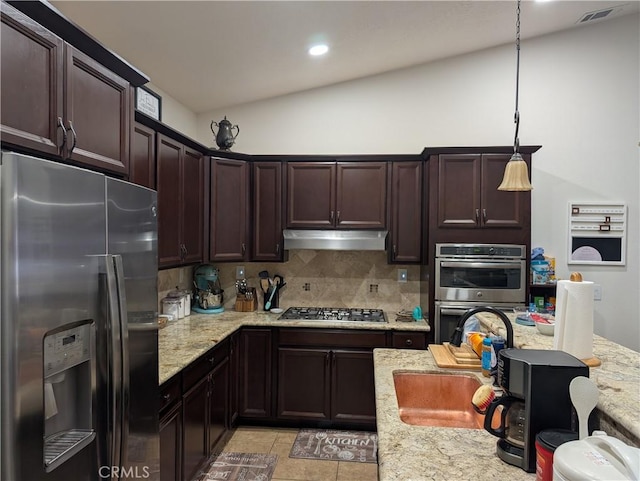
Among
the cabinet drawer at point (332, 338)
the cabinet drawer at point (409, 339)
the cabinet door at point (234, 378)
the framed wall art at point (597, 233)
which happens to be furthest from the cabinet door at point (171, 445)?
the framed wall art at point (597, 233)

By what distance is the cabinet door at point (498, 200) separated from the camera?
126 inches

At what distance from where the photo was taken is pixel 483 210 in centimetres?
322

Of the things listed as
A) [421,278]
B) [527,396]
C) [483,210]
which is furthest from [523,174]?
[421,278]

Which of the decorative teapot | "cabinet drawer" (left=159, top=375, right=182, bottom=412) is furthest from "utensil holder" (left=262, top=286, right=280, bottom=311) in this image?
"cabinet drawer" (left=159, top=375, right=182, bottom=412)

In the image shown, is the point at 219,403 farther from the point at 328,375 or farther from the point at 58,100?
the point at 58,100

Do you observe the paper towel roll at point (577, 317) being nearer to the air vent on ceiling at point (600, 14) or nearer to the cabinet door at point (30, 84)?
the cabinet door at point (30, 84)

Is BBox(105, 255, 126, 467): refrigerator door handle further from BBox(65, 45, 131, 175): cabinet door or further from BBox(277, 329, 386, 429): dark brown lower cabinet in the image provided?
BBox(277, 329, 386, 429): dark brown lower cabinet

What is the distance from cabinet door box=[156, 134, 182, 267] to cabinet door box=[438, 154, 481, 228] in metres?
2.10

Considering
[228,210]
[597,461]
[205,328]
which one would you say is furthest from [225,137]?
[597,461]

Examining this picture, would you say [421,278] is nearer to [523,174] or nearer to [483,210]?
[483,210]

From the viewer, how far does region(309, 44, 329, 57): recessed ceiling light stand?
290cm

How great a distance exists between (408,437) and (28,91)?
1696mm

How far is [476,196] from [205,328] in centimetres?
244

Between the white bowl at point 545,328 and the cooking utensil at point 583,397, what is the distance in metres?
0.94
